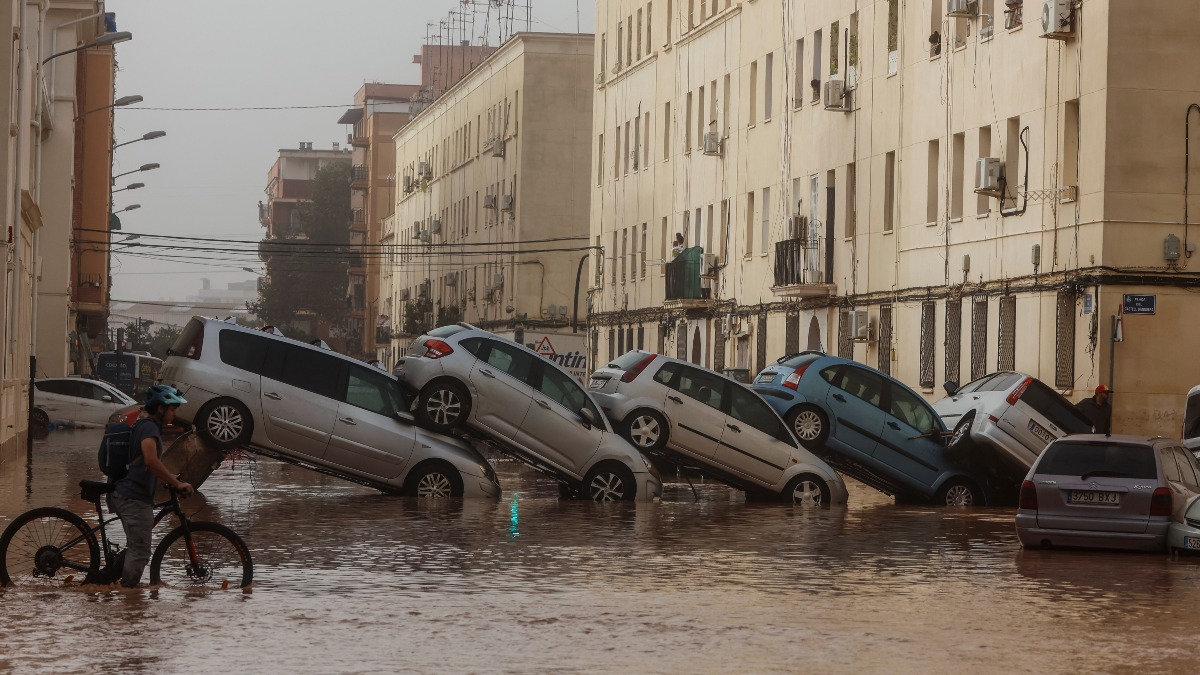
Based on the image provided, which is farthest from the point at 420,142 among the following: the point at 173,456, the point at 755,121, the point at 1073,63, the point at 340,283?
the point at 173,456

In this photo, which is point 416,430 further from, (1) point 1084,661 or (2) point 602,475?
(1) point 1084,661

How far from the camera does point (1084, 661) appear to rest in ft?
37.9

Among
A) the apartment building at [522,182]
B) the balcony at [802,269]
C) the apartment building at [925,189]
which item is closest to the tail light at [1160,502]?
the apartment building at [925,189]

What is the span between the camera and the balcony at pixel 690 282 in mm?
56531

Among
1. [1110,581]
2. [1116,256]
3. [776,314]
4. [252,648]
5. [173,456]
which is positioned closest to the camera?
[252,648]

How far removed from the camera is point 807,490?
2722cm

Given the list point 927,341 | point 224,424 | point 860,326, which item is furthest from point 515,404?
point 860,326

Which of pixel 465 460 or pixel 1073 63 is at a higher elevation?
pixel 1073 63

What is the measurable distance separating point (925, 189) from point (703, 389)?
49.3 ft

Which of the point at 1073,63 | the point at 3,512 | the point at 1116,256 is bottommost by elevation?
the point at 3,512

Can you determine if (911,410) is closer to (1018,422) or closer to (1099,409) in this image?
(1018,422)

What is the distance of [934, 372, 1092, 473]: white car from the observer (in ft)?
92.7

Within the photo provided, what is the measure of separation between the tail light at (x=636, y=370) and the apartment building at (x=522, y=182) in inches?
2027

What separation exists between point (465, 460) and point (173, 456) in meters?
3.66
